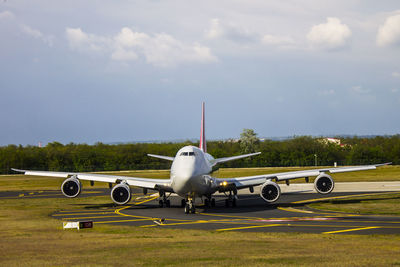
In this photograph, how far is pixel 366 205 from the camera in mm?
38625

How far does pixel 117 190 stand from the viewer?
39438mm

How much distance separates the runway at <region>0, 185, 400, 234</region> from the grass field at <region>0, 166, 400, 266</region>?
7.12 feet

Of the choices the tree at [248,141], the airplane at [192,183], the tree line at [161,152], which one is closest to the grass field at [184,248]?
the airplane at [192,183]

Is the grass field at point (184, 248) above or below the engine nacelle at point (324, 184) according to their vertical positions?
below

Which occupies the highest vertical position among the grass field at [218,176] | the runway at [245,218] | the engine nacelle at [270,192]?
the grass field at [218,176]

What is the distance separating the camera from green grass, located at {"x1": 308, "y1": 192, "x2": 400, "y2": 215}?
114 ft

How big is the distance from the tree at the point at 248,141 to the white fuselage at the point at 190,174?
133081 millimetres

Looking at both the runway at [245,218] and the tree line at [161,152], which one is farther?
the tree line at [161,152]

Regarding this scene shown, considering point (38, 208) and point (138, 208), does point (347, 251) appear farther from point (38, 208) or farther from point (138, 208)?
point (38, 208)

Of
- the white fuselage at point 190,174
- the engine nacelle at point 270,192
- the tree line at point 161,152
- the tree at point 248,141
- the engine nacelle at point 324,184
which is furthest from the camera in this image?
the tree at point 248,141

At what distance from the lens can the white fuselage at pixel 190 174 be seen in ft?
116

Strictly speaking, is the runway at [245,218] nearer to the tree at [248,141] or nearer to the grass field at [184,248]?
the grass field at [184,248]

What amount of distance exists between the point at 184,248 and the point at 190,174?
14.9 metres

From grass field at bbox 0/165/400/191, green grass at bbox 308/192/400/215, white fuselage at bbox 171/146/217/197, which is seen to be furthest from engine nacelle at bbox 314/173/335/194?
grass field at bbox 0/165/400/191
